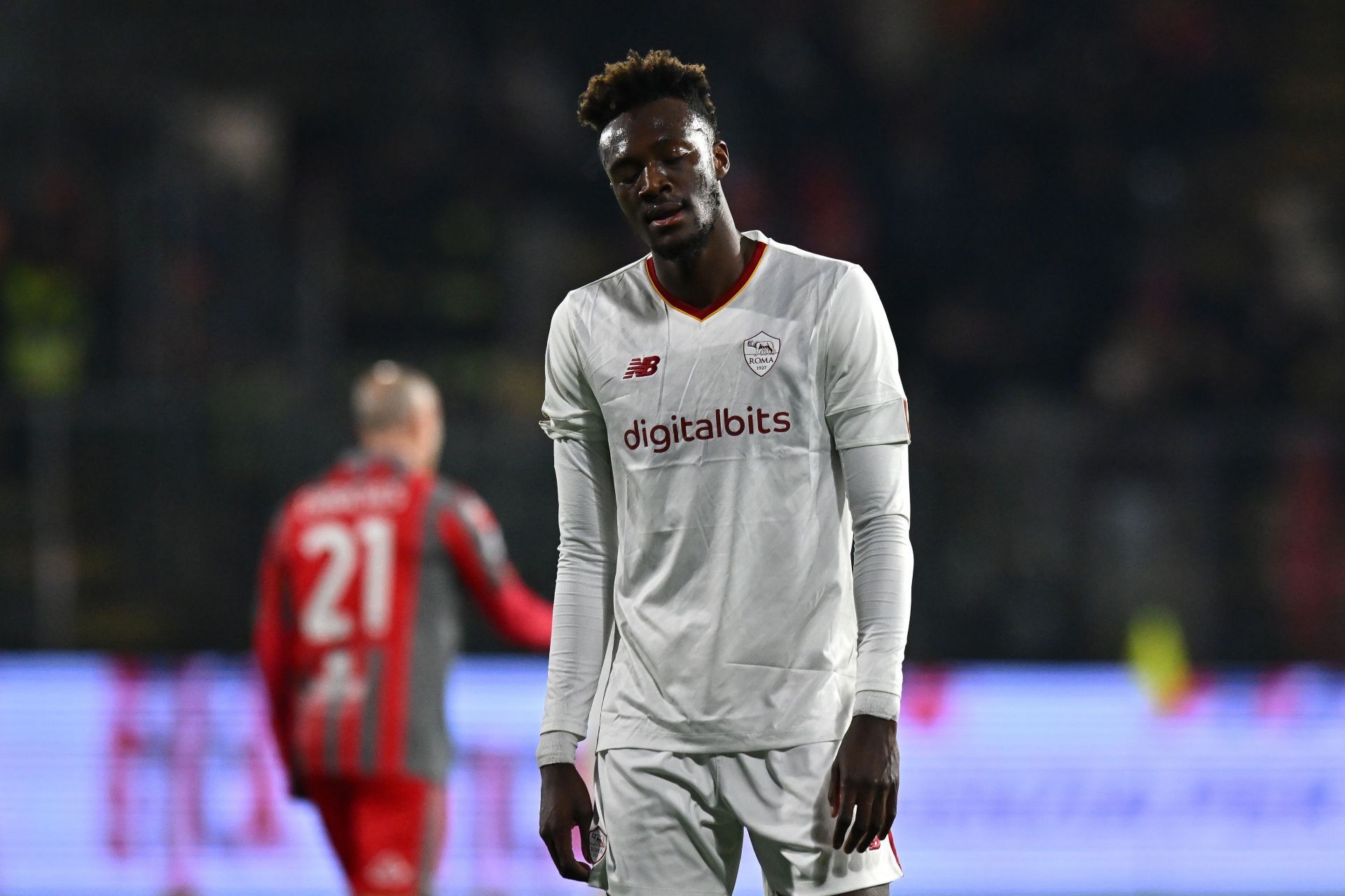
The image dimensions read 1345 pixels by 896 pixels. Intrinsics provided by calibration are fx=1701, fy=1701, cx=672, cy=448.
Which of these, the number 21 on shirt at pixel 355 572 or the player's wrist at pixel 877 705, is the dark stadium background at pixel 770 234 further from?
the player's wrist at pixel 877 705

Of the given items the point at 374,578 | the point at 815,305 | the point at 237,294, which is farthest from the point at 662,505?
the point at 237,294

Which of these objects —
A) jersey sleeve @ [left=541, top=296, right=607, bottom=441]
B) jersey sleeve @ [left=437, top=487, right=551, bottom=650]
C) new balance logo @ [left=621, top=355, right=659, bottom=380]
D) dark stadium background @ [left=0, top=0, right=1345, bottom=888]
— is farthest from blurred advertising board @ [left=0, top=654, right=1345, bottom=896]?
new balance logo @ [left=621, top=355, right=659, bottom=380]

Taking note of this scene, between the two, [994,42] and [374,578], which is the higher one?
[994,42]

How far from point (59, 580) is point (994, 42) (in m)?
6.60

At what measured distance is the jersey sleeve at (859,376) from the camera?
7.89ft

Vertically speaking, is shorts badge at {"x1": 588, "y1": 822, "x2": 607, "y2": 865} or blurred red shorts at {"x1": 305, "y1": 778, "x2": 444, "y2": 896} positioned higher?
shorts badge at {"x1": 588, "y1": 822, "x2": 607, "y2": 865}

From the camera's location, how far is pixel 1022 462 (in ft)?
23.9

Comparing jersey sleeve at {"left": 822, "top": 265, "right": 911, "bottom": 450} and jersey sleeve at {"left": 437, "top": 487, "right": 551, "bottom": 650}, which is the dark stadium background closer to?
jersey sleeve at {"left": 437, "top": 487, "right": 551, "bottom": 650}

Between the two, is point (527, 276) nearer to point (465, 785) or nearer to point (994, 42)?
point (465, 785)

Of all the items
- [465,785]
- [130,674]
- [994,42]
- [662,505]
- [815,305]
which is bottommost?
[465,785]

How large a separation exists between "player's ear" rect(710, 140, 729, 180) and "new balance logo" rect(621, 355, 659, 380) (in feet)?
0.94

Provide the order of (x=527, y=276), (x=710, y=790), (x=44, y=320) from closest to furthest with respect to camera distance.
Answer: (x=710, y=790), (x=44, y=320), (x=527, y=276)

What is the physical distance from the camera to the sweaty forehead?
2439mm

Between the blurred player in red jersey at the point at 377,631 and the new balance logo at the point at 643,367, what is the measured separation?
224 cm
